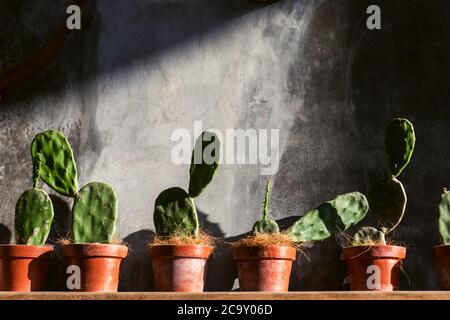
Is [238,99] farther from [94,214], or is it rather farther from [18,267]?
[18,267]

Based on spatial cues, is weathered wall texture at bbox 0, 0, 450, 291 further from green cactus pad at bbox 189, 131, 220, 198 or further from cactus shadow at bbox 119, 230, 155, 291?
green cactus pad at bbox 189, 131, 220, 198

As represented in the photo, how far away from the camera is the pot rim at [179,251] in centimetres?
239

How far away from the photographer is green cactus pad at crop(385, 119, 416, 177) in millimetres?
2508

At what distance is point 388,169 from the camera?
8.38 feet

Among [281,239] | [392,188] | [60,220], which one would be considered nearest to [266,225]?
[281,239]

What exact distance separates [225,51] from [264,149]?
0.40 meters

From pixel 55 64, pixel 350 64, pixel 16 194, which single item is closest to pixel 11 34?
pixel 55 64

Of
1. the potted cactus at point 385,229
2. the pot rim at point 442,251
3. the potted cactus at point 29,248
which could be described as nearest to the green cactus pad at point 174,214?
the potted cactus at point 29,248

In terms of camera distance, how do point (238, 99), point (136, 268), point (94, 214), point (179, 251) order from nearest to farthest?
point (179, 251) < point (94, 214) < point (136, 268) < point (238, 99)

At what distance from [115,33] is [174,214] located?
75 centimetres

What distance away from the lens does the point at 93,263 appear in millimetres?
2400

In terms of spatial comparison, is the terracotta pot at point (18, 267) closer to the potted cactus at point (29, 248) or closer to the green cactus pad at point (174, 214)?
the potted cactus at point (29, 248)

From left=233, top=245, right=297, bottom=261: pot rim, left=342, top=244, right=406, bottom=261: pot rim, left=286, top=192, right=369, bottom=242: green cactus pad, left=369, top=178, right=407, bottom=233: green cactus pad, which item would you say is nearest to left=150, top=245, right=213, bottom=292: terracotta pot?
left=233, top=245, right=297, bottom=261: pot rim
